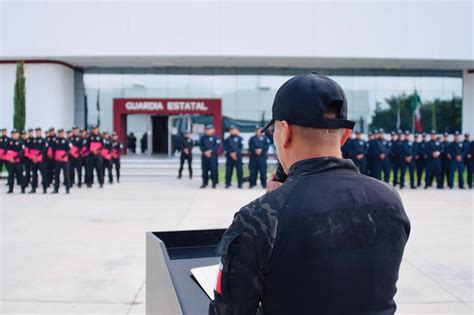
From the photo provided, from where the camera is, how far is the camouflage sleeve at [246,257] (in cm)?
119

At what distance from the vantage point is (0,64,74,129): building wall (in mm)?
22375

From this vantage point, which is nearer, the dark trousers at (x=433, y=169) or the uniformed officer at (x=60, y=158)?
the uniformed officer at (x=60, y=158)

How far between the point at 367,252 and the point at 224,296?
0.40 meters

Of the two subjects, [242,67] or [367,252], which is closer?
[367,252]

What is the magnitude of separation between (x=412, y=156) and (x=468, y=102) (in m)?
12.5

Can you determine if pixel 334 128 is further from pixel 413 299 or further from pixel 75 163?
pixel 75 163

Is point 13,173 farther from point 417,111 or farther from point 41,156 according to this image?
point 417,111

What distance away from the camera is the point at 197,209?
962cm

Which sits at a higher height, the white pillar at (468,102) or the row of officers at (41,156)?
the white pillar at (468,102)

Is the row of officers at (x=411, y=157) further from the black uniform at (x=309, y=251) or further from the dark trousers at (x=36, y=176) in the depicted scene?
the black uniform at (x=309, y=251)

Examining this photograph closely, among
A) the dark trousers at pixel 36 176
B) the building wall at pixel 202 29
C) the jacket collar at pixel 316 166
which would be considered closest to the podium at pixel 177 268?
the jacket collar at pixel 316 166

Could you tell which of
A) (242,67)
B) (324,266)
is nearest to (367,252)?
(324,266)

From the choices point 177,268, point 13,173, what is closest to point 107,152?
point 13,173

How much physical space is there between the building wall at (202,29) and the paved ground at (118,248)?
10786mm
